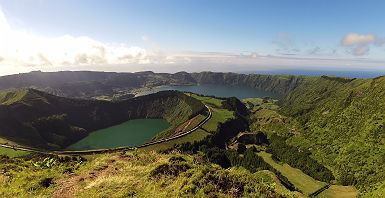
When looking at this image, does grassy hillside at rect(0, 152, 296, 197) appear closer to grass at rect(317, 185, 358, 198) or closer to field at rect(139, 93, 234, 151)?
grass at rect(317, 185, 358, 198)

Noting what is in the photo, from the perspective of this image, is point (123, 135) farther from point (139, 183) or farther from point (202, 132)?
point (139, 183)

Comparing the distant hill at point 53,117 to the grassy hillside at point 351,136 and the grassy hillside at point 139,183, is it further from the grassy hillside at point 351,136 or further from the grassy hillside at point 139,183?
the grassy hillside at point 139,183

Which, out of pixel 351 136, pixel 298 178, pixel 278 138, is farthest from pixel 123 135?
pixel 351 136

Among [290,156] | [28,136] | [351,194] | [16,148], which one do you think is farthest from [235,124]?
[28,136]

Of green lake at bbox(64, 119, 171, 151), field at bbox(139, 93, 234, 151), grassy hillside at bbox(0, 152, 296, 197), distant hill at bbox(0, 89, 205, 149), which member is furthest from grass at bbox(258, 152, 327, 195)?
green lake at bbox(64, 119, 171, 151)

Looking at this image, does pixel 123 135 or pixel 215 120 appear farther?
pixel 123 135

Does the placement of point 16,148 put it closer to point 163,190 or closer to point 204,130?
point 204,130
